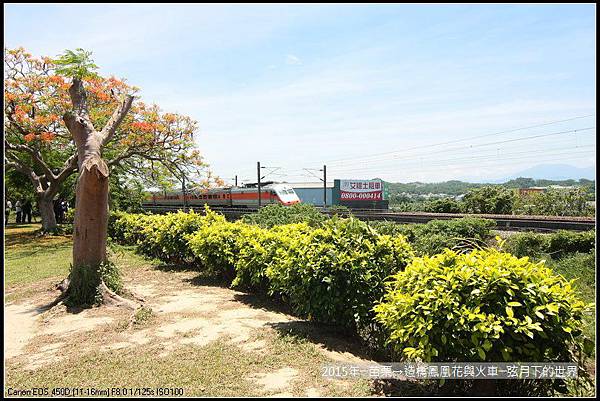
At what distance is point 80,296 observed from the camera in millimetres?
6492

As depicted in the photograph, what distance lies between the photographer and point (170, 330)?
17.2 feet

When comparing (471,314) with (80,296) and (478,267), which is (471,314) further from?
(80,296)

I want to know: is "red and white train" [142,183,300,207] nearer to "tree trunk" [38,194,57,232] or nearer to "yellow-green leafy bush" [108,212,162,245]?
"tree trunk" [38,194,57,232]

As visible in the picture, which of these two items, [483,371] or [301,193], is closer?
[483,371]

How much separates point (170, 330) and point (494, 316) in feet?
12.3

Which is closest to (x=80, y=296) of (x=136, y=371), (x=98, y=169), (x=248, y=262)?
(x=98, y=169)

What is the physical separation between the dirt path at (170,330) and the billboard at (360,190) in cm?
3494

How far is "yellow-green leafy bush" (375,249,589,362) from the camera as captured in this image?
9.74ft

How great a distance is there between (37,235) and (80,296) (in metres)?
14.9

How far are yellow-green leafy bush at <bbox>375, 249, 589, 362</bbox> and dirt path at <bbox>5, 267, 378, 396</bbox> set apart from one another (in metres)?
0.91

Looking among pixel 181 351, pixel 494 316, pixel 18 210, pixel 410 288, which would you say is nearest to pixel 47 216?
pixel 18 210

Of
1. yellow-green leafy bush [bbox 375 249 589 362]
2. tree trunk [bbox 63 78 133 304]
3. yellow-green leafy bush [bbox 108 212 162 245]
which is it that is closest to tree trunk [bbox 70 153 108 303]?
tree trunk [bbox 63 78 133 304]

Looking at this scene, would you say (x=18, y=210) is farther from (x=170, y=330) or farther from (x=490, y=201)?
(x=490, y=201)

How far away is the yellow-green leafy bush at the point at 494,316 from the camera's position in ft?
9.74
